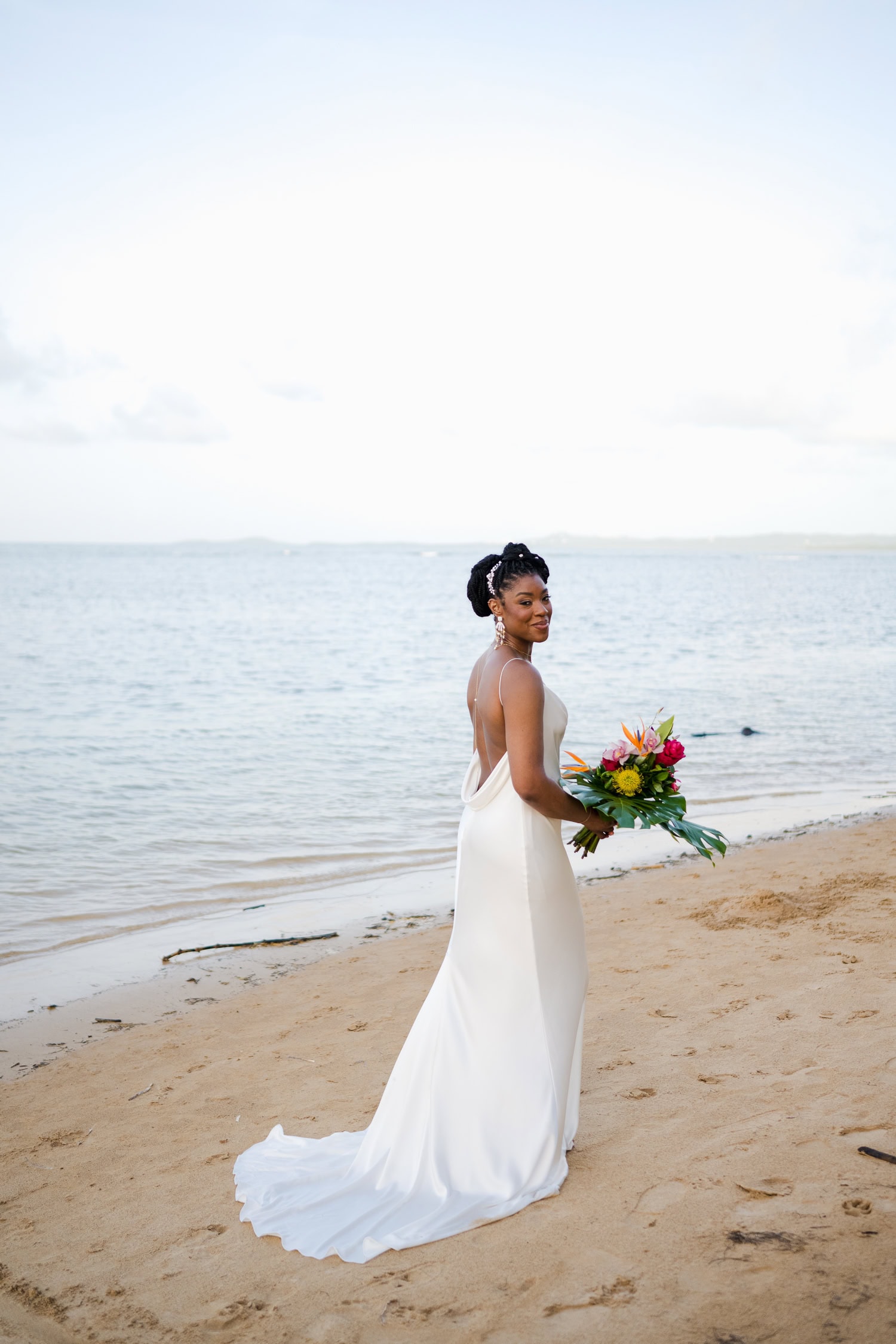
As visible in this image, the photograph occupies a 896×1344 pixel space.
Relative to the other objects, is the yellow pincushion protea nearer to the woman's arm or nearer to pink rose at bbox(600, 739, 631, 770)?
pink rose at bbox(600, 739, 631, 770)

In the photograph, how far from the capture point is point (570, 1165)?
3.77 m

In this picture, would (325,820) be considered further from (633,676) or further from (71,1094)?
(633,676)

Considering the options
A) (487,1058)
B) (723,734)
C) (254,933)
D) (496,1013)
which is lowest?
(254,933)

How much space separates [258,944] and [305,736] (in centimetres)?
1026

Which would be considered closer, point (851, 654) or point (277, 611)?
point (851, 654)

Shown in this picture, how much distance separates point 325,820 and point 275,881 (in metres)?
2.33

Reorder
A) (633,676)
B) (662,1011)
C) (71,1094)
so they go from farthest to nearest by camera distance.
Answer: (633,676)
(662,1011)
(71,1094)

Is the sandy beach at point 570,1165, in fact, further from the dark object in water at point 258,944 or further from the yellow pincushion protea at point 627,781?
the yellow pincushion protea at point 627,781

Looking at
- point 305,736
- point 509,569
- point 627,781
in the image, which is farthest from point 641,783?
point 305,736

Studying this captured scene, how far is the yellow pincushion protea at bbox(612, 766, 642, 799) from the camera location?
144 inches

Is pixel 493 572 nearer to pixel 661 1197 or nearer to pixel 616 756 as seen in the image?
pixel 616 756

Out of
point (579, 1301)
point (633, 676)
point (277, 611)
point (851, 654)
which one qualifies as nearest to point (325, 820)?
point (579, 1301)

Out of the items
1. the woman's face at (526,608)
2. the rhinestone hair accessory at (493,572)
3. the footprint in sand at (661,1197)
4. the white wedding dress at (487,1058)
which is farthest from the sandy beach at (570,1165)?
the rhinestone hair accessory at (493,572)

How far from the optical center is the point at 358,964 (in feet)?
22.8
